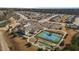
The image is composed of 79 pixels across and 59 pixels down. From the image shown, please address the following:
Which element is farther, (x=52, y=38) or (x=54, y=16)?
(x=54, y=16)

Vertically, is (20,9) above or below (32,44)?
above
